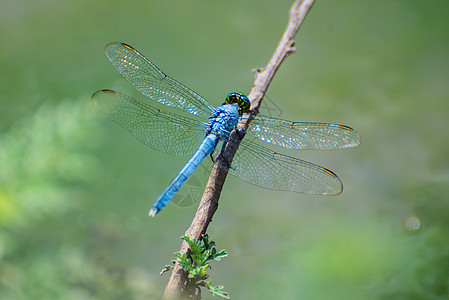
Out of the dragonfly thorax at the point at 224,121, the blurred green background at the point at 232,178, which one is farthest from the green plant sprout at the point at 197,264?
the blurred green background at the point at 232,178

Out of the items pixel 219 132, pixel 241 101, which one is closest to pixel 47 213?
Result: pixel 219 132

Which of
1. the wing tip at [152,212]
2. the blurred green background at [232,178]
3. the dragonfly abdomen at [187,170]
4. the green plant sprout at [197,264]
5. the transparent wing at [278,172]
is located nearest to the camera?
the green plant sprout at [197,264]

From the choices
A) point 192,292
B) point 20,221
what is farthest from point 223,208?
point 192,292

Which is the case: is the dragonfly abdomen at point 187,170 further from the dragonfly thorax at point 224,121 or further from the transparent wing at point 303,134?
the transparent wing at point 303,134

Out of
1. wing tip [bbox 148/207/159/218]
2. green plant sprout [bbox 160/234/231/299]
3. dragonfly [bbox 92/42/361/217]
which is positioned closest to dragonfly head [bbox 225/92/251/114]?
dragonfly [bbox 92/42/361/217]

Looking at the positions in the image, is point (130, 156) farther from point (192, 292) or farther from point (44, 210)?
point (192, 292)

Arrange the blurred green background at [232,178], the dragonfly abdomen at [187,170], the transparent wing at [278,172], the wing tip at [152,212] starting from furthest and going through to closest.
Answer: the blurred green background at [232,178] < the transparent wing at [278,172] < the dragonfly abdomen at [187,170] < the wing tip at [152,212]

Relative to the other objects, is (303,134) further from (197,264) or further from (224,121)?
(197,264)
